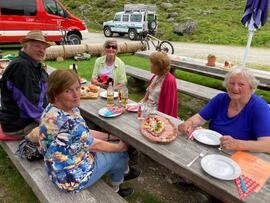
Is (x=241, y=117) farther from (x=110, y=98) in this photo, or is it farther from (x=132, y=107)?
(x=110, y=98)

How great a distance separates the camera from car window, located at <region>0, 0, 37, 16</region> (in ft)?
34.2

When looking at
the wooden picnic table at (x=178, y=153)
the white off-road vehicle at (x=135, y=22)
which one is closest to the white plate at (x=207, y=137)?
the wooden picnic table at (x=178, y=153)

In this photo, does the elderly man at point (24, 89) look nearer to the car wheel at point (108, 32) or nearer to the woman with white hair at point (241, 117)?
the woman with white hair at point (241, 117)

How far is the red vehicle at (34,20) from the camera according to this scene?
10.5 metres

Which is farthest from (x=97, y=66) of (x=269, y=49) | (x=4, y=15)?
(x=269, y=49)

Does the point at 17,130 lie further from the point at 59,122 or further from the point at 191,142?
the point at 191,142

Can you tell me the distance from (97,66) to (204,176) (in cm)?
320

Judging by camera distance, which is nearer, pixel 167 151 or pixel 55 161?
pixel 55 161

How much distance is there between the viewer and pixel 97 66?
15.0 ft

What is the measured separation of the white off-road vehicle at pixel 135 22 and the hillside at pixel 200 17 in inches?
74.1

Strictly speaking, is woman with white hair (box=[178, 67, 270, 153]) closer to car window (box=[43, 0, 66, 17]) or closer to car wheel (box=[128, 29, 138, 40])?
car window (box=[43, 0, 66, 17])

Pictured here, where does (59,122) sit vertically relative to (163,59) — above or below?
below

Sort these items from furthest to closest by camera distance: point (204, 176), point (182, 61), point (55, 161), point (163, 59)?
1. point (182, 61)
2. point (163, 59)
3. point (55, 161)
4. point (204, 176)

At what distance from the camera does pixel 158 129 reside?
2.48 m
